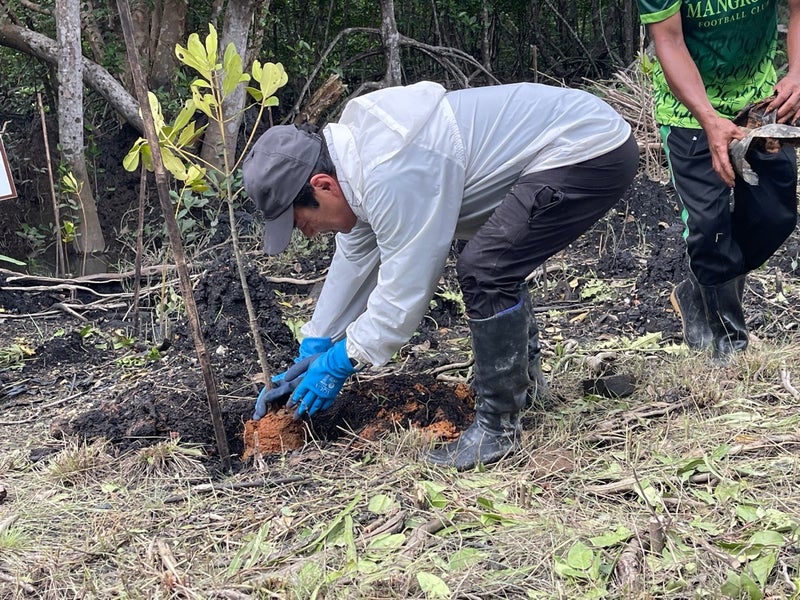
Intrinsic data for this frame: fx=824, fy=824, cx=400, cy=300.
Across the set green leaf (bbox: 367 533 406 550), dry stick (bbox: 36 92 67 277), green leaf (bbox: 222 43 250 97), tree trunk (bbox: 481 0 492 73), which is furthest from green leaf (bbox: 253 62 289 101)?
tree trunk (bbox: 481 0 492 73)

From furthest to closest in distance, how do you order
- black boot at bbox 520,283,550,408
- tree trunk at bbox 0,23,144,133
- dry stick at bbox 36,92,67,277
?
1. tree trunk at bbox 0,23,144,133
2. dry stick at bbox 36,92,67,277
3. black boot at bbox 520,283,550,408

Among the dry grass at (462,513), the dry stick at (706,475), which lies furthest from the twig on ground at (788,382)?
the dry stick at (706,475)

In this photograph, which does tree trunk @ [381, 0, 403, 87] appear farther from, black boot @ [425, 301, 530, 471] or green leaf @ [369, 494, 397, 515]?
green leaf @ [369, 494, 397, 515]

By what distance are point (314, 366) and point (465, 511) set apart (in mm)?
732

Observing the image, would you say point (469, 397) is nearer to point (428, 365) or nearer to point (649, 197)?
point (428, 365)

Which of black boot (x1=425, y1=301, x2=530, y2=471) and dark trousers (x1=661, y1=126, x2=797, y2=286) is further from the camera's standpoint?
dark trousers (x1=661, y1=126, x2=797, y2=286)

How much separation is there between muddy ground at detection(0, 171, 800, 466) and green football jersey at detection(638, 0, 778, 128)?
3.78 ft

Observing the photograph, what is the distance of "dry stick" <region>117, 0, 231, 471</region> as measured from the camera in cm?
221

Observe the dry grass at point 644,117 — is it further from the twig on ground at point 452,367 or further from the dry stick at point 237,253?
the dry stick at point 237,253

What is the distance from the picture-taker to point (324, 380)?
9.02ft

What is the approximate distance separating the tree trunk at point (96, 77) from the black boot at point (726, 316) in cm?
447

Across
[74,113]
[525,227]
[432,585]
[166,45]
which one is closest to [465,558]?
[432,585]

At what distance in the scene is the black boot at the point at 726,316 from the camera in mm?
3250

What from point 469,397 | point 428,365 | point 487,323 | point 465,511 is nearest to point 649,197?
point 428,365
